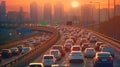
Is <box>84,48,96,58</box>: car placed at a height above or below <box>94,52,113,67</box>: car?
below

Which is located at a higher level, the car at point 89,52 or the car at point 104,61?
the car at point 104,61

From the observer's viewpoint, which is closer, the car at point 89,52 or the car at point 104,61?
the car at point 104,61

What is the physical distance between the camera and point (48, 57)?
35562 millimetres

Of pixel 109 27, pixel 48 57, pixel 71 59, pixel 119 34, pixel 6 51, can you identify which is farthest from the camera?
pixel 109 27

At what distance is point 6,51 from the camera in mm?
57656

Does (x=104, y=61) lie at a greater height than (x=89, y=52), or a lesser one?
greater

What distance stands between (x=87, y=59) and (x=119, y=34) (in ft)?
194

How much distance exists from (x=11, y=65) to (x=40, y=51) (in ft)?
89.3

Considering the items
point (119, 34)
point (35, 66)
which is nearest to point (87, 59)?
point (35, 66)

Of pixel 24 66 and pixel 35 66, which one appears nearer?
pixel 35 66

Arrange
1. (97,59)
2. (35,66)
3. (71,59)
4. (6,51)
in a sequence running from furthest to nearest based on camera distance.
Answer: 1. (6,51)
2. (71,59)
3. (97,59)
4. (35,66)

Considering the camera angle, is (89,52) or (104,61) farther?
(89,52)

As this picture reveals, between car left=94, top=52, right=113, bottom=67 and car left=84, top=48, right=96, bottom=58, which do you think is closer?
car left=94, top=52, right=113, bottom=67

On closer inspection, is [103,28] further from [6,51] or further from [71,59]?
[71,59]
